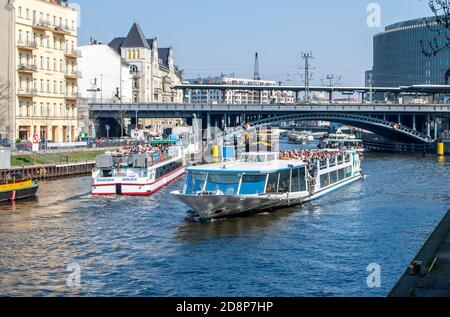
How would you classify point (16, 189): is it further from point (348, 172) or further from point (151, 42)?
point (151, 42)

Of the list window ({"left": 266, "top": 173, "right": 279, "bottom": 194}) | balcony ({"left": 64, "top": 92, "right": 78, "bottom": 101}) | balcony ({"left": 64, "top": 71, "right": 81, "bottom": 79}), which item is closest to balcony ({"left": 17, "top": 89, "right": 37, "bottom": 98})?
balcony ({"left": 64, "top": 92, "right": 78, "bottom": 101})

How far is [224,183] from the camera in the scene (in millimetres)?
43531

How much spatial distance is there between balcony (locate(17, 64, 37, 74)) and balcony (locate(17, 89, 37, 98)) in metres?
2.18

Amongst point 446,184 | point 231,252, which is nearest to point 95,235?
point 231,252

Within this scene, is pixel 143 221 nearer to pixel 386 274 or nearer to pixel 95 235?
pixel 95 235

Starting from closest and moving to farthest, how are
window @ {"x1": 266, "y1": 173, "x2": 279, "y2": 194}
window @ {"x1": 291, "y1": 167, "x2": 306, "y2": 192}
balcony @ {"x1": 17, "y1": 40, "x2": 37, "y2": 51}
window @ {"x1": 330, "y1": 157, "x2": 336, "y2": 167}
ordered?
1. window @ {"x1": 266, "y1": 173, "x2": 279, "y2": 194}
2. window @ {"x1": 291, "y1": 167, "x2": 306, "y2": 192}
3. window @ {"x1": 330, "y1": 157, "x2": 336, "y2": 167}
4. balcony @ {"x1": 17, "y1": 40, "x2": 37, "y2": 51}

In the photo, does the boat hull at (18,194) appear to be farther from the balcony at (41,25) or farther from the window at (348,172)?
the balcony at (41,25)

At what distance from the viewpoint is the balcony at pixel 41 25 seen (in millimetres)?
89606

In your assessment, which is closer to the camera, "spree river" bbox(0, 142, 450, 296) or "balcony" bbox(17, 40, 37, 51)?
"spree river" bbox(0, 142, 450, 296)

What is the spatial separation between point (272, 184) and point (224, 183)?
3761 mm

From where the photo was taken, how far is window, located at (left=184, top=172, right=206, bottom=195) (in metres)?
43.4

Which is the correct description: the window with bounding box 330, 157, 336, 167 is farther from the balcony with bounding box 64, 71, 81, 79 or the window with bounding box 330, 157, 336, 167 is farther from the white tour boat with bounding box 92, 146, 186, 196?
the balcony with bounding box 64, 71, 81, 79

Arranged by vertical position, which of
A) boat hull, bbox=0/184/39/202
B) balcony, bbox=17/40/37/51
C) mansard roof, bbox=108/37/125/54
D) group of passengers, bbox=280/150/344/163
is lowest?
boat hull, bbox=0/184/39/202
